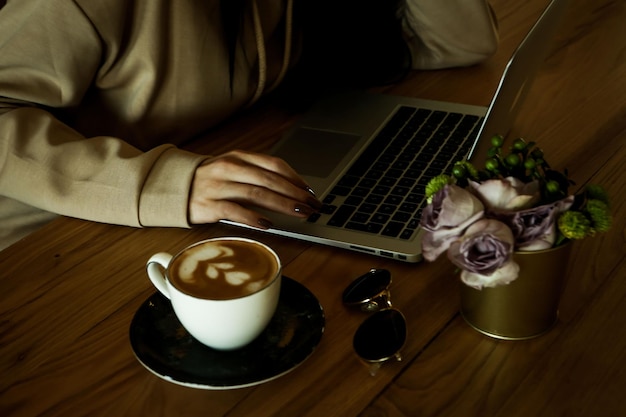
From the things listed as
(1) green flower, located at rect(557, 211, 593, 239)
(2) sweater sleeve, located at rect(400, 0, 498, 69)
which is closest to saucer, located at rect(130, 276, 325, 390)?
(1) green flower, located at rect(557, 211, 593, 239)

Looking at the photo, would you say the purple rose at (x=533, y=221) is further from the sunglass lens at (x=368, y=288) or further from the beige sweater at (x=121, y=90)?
the beige sweater at (x=121, y=90)

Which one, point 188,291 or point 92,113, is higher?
point 188,291

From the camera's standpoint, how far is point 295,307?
2.67ft

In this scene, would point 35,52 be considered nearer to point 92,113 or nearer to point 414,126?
point 92,113

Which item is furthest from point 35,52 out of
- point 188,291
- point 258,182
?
point 188,291

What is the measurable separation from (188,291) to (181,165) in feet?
1.02

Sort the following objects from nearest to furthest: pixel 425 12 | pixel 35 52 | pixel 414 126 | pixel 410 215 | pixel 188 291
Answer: pixel 188 291
pixel 410 215
pixel 35 52
pixel 414 126
pixel 425 12

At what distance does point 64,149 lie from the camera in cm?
104

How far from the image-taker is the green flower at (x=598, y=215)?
68 centimetres

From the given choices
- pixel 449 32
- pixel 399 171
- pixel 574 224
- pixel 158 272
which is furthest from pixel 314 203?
pixel 449 32

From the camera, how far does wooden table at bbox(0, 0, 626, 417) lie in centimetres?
72

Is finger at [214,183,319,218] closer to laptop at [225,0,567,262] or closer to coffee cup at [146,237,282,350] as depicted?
laptop at [225,0,567,262]

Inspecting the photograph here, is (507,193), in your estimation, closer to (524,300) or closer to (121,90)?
(524,300)

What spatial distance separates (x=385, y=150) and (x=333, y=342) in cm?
40
